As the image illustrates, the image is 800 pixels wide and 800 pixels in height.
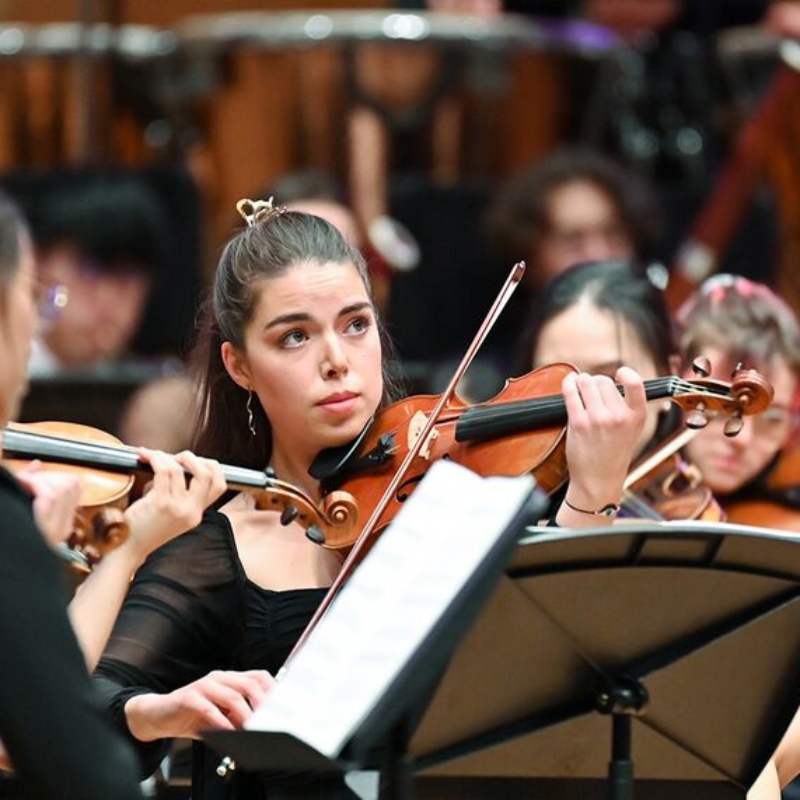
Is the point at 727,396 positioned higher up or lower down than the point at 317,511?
higher up

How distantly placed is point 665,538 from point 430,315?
2.88 m

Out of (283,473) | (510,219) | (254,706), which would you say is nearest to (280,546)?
(283,473)

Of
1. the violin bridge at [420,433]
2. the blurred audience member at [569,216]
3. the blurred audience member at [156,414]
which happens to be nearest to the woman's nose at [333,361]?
the violin bridge at [420,433]

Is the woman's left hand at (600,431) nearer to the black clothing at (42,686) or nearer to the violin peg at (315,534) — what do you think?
the violin peg at (315,534)

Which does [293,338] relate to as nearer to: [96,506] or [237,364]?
[237,364]

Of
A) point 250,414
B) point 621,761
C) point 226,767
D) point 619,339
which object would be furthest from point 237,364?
point 621,761

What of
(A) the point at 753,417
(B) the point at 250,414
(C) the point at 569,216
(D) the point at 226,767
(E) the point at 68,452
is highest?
(C) the point at 569,216

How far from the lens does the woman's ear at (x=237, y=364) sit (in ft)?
8.43

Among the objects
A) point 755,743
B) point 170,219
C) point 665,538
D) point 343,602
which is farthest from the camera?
point 170,219

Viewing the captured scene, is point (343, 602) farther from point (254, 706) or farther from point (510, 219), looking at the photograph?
point (510, 219)

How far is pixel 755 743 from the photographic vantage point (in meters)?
2.15

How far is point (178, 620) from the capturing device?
2.43 metres

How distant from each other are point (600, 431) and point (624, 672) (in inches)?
16.2

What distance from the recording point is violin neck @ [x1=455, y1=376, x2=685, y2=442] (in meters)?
2.46
